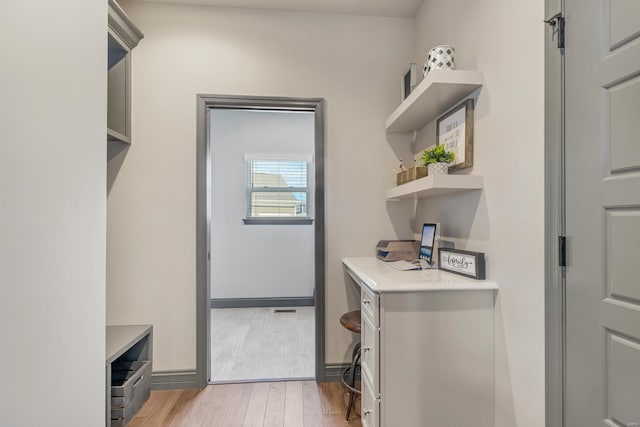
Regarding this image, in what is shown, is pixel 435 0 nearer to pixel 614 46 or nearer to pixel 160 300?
pixel 614 46

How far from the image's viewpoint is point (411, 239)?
2441mm

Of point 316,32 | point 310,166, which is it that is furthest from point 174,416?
point 310,166

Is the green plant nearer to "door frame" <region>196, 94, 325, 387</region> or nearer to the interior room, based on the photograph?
the interior room

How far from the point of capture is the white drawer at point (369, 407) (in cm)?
140

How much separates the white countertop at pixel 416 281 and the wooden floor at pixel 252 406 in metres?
0.96

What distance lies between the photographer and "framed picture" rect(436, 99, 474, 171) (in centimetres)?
162

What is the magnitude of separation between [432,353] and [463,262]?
0.49 metres

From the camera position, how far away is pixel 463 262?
158 centimetres

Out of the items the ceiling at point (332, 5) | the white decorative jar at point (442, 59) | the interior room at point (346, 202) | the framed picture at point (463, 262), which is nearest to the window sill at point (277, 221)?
the interior room at point (346, 202)

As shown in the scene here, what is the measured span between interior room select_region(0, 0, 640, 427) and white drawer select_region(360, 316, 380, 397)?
19 millimetres

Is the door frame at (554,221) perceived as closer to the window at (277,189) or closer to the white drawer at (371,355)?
the white drawer at (371,355)

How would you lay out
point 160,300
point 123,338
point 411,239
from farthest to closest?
point 411,239
point 160,300
point 123,338

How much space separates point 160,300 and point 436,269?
197 cm

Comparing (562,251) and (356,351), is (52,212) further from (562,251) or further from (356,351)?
(356,351)
